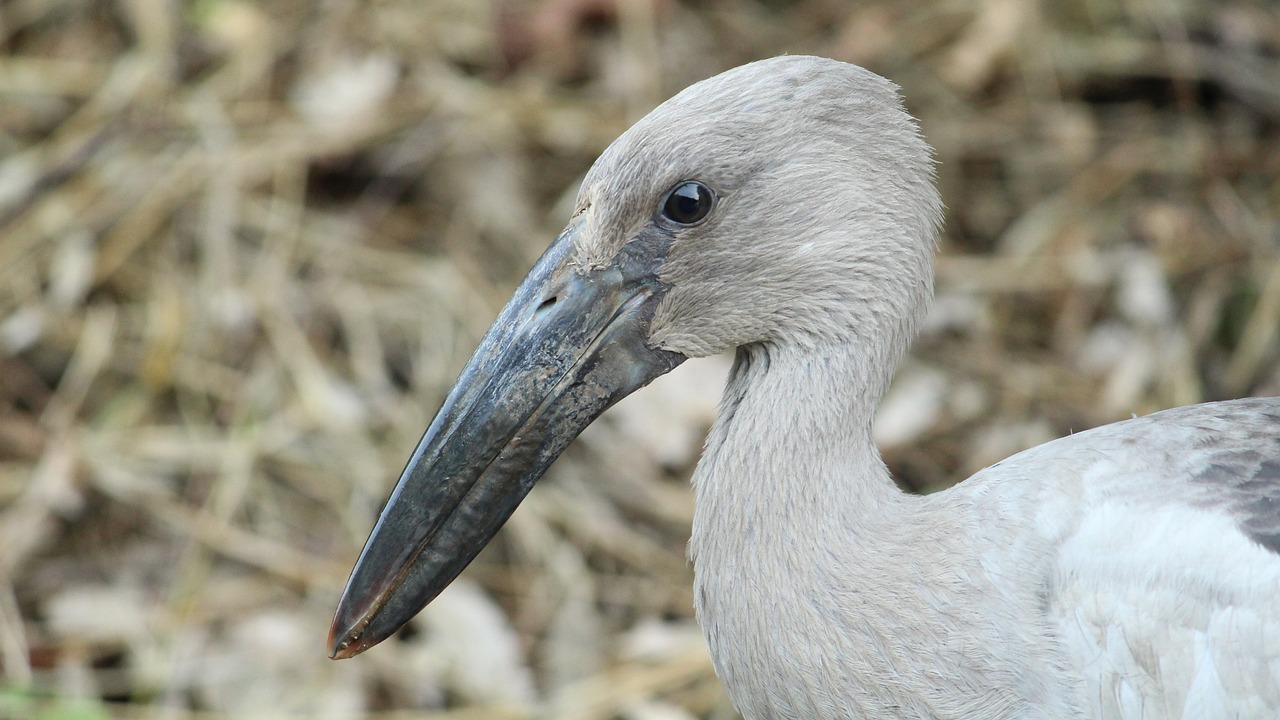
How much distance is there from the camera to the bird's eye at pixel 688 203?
6.58ft

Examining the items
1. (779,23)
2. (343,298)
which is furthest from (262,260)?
(779,23)

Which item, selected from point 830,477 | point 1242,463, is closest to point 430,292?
point 830,477

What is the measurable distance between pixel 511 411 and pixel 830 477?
0.48m

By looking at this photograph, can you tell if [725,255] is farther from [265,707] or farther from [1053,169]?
[1053,169]

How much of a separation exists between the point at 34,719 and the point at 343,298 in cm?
143

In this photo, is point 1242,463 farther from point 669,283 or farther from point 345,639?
point 345,639

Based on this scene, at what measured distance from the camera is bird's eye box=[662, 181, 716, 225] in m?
2.01

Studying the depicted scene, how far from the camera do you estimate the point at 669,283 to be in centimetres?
206

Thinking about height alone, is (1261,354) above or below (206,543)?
above

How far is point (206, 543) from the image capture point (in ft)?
11.4

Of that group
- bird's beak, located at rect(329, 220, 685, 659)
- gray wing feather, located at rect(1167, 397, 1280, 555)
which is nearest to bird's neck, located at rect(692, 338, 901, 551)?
bird's beak, located at rect(329, 220, 685, 659)

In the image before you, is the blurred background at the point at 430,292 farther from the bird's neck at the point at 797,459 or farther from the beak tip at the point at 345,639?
the bird's neck at the point at 797,459

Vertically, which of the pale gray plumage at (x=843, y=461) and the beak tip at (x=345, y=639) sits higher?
the pale gray plumage at (x=843, y=461)

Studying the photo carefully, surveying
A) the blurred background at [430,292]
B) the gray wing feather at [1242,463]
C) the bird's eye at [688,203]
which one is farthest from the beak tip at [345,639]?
the gray wing feather at [1242,463]
